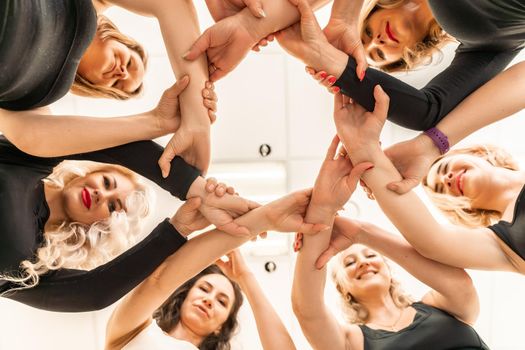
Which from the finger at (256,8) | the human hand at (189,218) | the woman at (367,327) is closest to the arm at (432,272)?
the woman at (367,327)

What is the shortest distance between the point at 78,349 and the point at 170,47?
5.38 feet

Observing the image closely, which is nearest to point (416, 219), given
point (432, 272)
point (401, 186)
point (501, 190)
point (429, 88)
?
point (401, 186)

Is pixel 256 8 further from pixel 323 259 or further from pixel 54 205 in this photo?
pixel 54 205

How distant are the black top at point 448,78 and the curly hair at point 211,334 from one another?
103 cm

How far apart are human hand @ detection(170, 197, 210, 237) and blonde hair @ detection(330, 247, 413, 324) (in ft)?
2.20

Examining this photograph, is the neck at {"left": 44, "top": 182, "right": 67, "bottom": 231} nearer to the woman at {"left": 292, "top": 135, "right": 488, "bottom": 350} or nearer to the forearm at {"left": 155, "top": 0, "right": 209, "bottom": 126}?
the forearm at {"left": 155, "top": 0, "right": 209, "bottom": 126}

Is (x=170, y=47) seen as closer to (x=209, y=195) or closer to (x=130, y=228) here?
(x=209, y=195)

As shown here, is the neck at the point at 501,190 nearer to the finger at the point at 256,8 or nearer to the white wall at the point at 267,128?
the white wall at the point at 267,128

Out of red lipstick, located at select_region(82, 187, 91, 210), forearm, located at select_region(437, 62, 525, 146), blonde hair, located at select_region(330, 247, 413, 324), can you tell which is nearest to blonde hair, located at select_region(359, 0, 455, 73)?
forearm, located at select_region(437, 62, 525, 146)

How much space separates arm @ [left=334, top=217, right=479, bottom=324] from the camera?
1834mm

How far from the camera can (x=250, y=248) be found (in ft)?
7.92

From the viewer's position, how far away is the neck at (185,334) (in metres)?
2.21

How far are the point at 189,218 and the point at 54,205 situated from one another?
2.07 feet

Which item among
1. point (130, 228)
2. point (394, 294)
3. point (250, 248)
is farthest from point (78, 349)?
point (394, 294)
